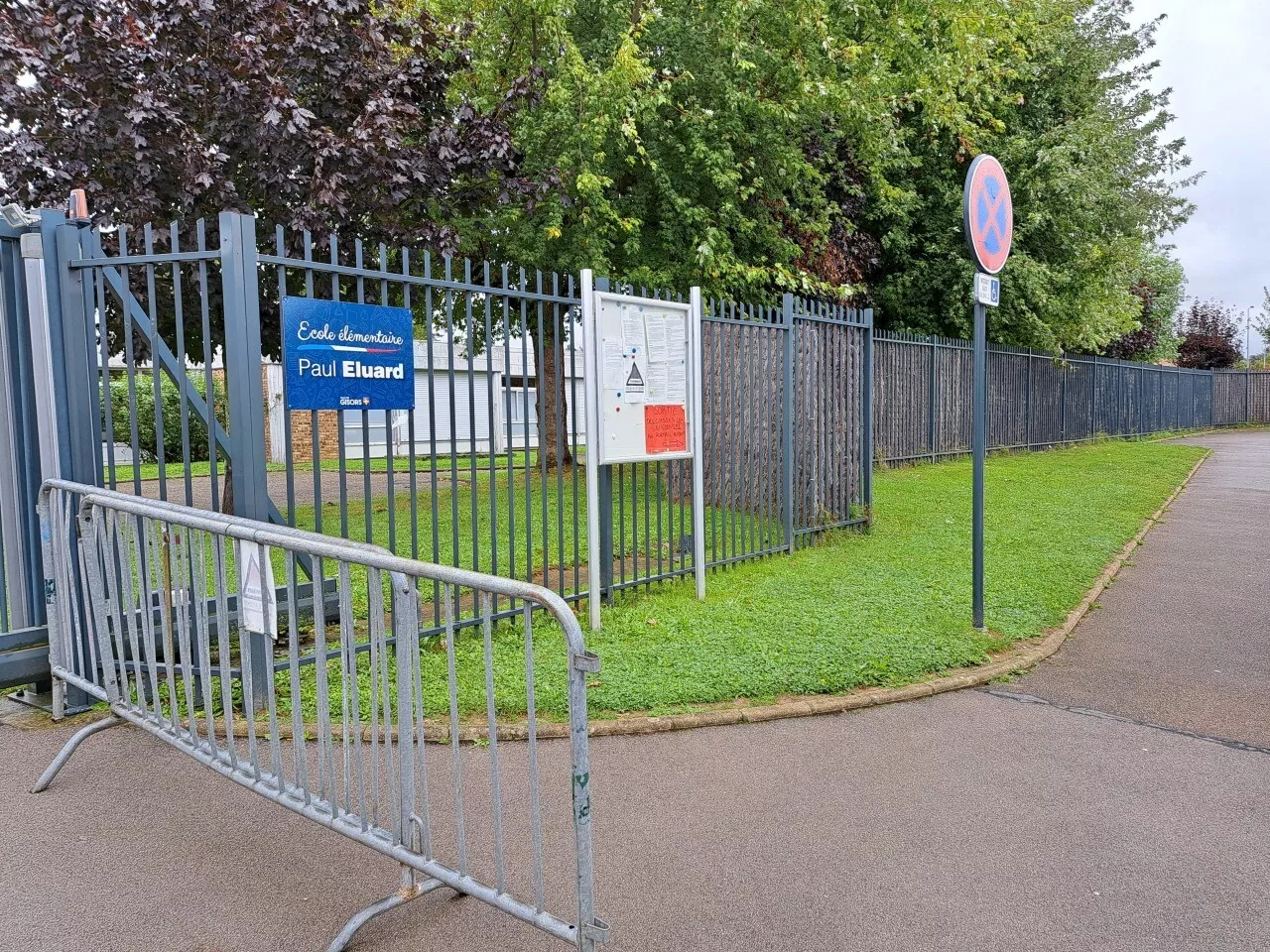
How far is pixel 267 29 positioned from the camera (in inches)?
341

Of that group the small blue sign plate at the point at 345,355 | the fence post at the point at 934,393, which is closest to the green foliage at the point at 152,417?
the small blue sign plate at the point at 345,355

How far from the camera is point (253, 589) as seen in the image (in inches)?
140

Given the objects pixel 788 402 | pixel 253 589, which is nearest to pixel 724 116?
pixel 788 402

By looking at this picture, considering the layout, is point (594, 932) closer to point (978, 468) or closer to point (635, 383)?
point (635, 383)

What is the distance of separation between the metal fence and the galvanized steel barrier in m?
12.7

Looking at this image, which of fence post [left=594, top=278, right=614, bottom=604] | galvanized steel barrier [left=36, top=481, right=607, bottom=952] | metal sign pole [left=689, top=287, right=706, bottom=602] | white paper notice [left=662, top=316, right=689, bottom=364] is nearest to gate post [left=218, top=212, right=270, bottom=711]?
galvanized steel barrier [left=36, top=481, right=607, bottom=952]

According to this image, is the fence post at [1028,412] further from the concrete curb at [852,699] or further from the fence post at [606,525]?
the fence post at [606,525]

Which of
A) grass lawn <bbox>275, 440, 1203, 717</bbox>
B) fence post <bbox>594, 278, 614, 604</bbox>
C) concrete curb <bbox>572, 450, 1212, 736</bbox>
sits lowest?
concrete curb <bbox>572, 450, 1212, 736</bbox>

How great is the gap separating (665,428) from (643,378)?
41 centimetres

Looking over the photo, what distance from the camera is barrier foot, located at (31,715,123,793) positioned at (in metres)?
3.93

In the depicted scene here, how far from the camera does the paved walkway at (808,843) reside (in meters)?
2.94

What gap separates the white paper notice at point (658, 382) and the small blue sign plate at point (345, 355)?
5.83 feet

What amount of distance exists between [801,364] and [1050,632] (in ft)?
10.8

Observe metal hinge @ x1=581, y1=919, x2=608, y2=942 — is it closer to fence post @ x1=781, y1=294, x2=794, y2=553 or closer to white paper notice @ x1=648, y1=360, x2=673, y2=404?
white paper notice @ x1=648, y1=360, x2=673, y2=404
